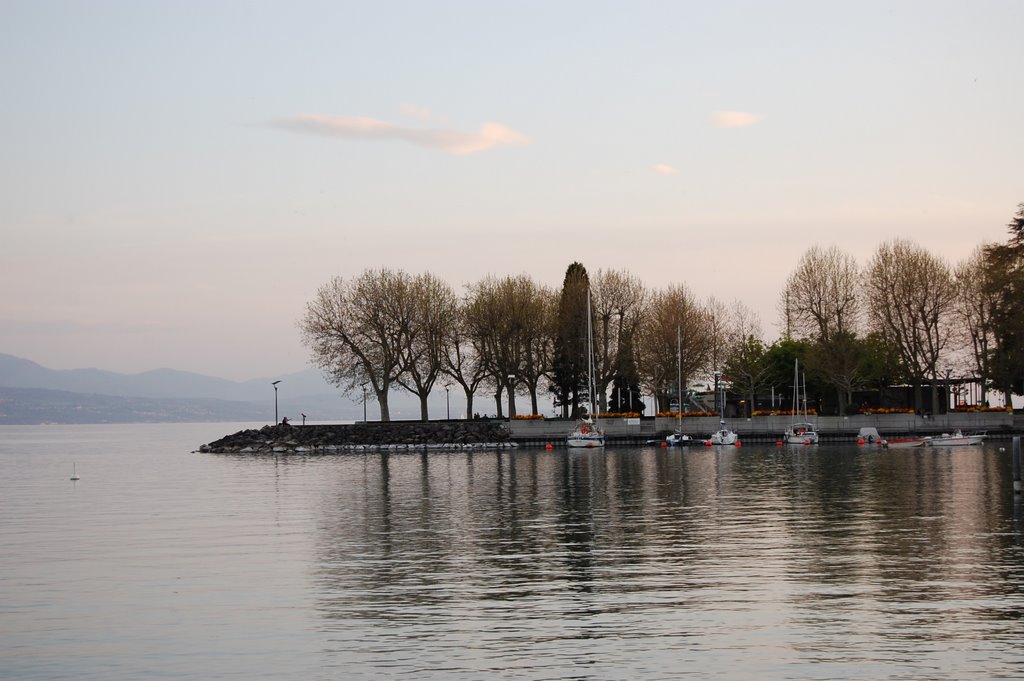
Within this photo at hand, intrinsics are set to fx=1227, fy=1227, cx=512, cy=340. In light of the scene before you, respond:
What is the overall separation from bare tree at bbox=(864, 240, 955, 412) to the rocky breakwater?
128 feet

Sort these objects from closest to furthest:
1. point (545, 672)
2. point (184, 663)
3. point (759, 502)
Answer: point (545, 672)
point (184, 663)
point (759, 502)

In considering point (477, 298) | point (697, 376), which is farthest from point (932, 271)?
point (477, 298)

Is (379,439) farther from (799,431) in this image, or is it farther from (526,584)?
(526,584)

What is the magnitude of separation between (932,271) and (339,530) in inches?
3350

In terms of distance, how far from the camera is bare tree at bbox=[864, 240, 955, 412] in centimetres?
11475

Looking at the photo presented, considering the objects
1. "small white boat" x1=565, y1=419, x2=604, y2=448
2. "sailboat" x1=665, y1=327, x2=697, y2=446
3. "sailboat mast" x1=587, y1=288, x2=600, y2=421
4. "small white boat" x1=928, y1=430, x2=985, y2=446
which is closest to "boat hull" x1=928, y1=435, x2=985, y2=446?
"small white boat" x1=928, y1=430, x2=985, y2=446

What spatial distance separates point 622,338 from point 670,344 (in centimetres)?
571

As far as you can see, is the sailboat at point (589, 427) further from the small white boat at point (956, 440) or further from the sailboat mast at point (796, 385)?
the small white boat at point (956, 440)

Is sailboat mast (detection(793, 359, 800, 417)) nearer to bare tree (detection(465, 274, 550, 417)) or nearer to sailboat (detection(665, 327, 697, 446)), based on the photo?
sailboat (detection(665, 327, 697, 446))

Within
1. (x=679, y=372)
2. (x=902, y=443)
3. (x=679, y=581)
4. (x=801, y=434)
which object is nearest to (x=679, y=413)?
(x=679, y=372)

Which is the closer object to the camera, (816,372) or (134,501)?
(134,501)

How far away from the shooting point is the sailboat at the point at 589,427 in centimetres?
11588

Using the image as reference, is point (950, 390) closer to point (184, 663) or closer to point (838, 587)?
point (838, 587)

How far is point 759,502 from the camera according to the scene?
5275cm
